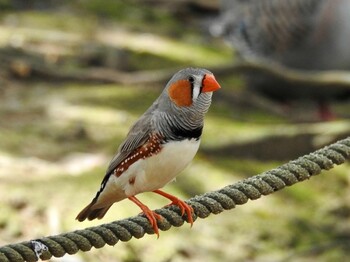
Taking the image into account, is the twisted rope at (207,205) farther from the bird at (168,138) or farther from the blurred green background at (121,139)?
the blurred green background at (121,139)

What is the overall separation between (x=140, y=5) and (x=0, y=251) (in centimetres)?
894

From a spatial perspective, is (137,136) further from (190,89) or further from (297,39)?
(297,39)

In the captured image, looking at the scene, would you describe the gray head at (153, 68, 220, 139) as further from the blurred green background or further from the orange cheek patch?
the blurred green background

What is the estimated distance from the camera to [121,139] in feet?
22.5

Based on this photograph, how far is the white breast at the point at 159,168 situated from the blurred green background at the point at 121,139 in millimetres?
1564

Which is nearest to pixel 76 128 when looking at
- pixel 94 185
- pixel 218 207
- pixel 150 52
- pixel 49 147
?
pixel 49 147

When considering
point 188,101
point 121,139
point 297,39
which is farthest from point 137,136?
point 297,39

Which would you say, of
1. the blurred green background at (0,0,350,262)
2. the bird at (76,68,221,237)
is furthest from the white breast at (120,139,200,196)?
the blurred green background at (0,0,350,262)

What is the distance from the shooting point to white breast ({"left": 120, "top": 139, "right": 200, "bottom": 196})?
333 cm

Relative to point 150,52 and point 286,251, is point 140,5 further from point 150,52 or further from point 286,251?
point 286,251

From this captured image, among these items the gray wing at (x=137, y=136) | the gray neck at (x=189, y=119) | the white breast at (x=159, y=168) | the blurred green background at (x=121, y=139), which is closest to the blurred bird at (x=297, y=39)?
the blurred green background at (x=121, y=139)

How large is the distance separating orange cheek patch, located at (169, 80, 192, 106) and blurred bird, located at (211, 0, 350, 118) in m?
4.74

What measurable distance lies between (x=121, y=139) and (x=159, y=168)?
3483mm

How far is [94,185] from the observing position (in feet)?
19.4
